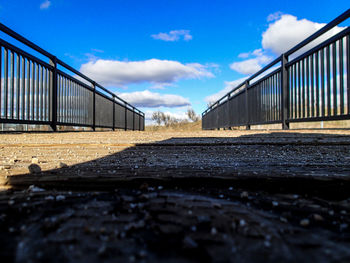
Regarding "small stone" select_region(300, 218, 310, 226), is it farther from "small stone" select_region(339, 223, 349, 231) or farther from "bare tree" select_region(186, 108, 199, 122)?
"bare tree" select_region(186, 108, 199, 122)

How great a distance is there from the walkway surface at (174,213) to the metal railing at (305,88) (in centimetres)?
293

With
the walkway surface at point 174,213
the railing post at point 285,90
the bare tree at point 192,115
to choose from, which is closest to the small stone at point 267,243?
the walkway surface at point 174,213

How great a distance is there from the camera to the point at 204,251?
522 mm

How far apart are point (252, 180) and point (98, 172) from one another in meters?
0.78

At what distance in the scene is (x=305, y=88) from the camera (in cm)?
436

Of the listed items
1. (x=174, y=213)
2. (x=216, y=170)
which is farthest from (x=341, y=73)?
(x=174, y=213)

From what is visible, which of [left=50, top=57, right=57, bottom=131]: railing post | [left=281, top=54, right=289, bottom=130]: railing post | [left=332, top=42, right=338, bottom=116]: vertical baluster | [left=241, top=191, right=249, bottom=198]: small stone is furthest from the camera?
[left=281, top=54, right=289, bottom=130]: railing post

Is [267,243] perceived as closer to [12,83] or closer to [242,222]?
[242,222]

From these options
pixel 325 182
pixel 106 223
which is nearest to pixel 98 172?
pixel 106 223

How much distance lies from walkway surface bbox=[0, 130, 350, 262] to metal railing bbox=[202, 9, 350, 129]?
293cm

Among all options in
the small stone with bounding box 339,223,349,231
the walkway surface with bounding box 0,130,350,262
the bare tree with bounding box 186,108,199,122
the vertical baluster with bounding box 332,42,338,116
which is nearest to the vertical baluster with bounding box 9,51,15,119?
the walkway surface with bounding box 0,130,350,262

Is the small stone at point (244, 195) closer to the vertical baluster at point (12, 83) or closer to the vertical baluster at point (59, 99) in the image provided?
the vertical baluster at point (12, 83)

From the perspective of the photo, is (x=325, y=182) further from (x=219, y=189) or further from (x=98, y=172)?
(x=98, y=172)

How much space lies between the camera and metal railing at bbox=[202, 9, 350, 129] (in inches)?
136
